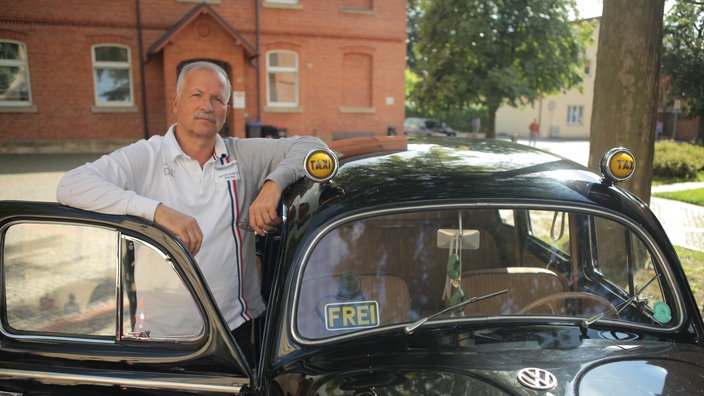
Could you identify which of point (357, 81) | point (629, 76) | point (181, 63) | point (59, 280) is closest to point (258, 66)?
point (181, 63)

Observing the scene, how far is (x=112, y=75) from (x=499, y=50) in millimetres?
12976

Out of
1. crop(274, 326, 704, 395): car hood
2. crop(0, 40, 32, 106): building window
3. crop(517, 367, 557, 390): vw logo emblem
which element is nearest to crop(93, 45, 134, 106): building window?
crop(0, 40, 32, 106): building window

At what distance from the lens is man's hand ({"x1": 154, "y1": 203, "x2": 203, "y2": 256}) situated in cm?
199

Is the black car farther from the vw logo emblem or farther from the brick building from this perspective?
the brick building

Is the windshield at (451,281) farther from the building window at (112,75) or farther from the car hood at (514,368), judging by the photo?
the building window at (112,75)

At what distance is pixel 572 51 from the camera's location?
61.5 ft

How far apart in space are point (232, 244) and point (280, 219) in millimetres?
244

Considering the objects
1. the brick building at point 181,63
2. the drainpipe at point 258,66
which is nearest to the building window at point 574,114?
the brick building at point 181,63

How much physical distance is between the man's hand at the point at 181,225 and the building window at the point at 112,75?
18.4m

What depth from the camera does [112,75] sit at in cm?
1870

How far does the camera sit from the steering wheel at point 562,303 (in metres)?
2.14

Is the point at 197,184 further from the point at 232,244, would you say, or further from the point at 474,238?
the point at 474,238

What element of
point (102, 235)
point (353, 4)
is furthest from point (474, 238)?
point (353, 4)

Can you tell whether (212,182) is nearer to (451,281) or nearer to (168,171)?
(168,171)
